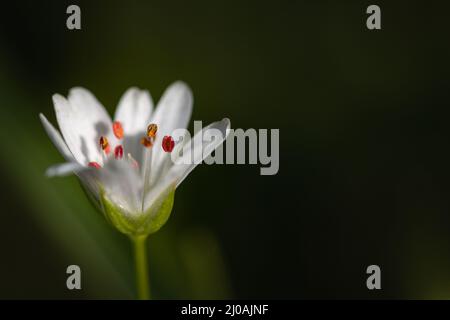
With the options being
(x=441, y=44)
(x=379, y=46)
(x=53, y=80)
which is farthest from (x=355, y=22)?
(x=53, y=80)

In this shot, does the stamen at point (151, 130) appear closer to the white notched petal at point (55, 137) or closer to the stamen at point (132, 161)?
the stamen at point (132, 161)

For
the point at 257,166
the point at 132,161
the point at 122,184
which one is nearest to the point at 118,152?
the point at 132,161

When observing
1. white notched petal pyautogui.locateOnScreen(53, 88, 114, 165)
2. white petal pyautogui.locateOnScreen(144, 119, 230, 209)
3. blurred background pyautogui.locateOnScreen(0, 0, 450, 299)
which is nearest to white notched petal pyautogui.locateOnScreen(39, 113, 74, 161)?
white notched petal pyautogui.locateOnScreen(53, 88, 114, 165)

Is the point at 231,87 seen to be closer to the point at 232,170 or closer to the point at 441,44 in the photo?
the point at 232,170

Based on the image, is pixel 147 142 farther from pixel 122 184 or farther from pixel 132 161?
pixel 122 184

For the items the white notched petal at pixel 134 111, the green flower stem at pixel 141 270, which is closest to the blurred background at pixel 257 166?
the green flower stem at pixel 141 270

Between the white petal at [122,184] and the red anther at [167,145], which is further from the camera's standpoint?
the red anther at [167,145]
